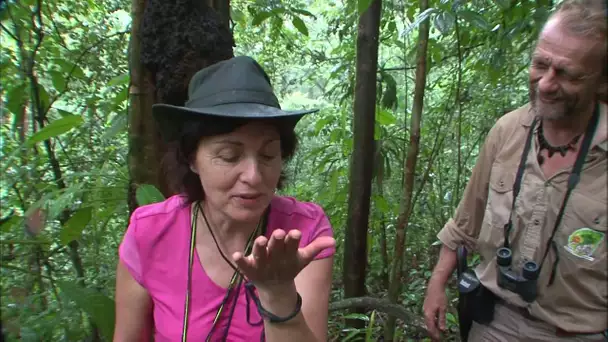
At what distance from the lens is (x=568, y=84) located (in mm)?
1225

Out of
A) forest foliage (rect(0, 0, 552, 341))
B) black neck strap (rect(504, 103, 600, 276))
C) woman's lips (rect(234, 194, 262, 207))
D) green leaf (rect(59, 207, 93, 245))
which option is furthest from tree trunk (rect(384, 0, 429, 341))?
green leaf (rect(59, 207, 93, 245))

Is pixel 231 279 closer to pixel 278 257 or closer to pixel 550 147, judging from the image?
pixel 278 257

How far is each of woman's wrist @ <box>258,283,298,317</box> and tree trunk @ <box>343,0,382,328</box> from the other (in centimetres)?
186

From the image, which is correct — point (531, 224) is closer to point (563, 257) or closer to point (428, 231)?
point (563, 257)

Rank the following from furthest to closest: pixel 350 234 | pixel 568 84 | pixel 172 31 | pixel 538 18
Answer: pixel 350 234, pixel 538 18, pixel 172 31, pixel 568 84

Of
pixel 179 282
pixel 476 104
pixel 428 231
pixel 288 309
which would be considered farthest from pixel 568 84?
pixel 428 231

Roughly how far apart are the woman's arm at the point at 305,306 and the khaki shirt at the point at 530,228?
0.68 metres

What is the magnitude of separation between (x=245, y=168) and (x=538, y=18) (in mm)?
1349

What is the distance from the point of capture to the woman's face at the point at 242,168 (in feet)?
4.25

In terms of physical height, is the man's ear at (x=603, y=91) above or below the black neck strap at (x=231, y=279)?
above

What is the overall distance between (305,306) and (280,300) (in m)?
0.26

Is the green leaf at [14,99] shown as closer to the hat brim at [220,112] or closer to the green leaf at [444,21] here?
the hat brim at [220,112]

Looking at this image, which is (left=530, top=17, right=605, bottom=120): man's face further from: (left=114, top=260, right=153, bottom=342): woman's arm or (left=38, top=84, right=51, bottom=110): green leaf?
(left=38, top=84, right=51, bottom=110): green leaf

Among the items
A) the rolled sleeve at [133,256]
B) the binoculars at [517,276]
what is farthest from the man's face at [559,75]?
the rolled sleeve at [133,256]
